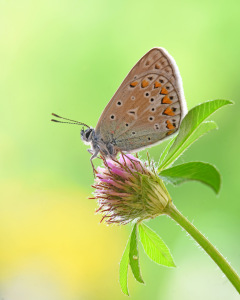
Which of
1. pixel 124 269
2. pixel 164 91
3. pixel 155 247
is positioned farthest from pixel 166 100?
pixel 124 269

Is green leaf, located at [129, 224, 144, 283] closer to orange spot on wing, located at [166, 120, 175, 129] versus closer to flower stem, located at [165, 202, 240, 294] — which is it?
flower stem, located at [165, 202, 240, 294]

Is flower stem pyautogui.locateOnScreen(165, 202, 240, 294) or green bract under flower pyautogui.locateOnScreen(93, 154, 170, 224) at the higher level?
green bract under flower pyautogui.locateOnScreen(93, 154, 170, 224)

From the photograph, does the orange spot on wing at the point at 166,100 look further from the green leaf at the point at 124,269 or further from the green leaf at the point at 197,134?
the green leaf at the point at 124,269

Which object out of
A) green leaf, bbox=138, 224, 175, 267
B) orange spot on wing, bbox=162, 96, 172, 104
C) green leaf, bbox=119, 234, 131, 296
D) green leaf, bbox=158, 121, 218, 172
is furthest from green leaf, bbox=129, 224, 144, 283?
orange spot on wing, bbox=162, 96, 172, 104

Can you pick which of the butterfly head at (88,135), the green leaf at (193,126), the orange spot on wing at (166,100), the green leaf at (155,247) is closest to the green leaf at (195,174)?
the green leaf at (193,126)

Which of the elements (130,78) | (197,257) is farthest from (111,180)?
(197,257)

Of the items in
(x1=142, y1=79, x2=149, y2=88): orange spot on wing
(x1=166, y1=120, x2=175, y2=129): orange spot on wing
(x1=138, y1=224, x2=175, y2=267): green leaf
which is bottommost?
(x1=138, y1=224, x2=175, y2=267): green leaf

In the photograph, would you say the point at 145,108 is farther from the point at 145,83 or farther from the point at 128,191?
the point at 128,191
